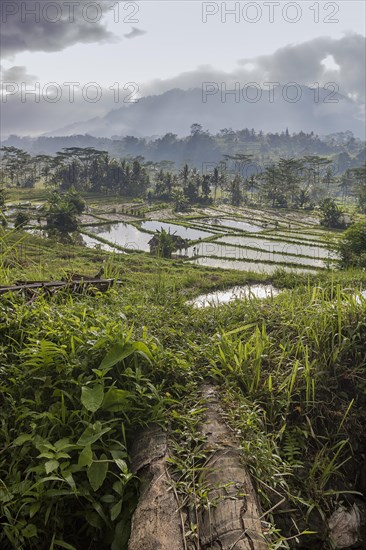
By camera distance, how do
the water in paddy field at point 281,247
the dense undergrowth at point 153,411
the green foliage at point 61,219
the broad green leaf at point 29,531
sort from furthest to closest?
1. the green foliage at point 61,219
2. the water in paddy field at point 281,247
3. the dense undergrowth at point 153,411
4. the broad green leaf at point 29,531

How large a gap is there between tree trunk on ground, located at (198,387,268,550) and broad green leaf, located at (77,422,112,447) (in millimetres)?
556

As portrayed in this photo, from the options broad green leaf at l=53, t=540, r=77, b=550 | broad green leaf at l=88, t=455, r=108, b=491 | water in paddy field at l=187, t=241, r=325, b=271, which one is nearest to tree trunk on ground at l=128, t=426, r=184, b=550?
broad green leaf at l=88, t=455, r=108, b=491

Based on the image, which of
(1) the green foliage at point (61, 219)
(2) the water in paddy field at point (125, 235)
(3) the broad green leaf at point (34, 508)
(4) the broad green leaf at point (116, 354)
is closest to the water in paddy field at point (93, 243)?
(2) the water in paddy field at point (125, 235)

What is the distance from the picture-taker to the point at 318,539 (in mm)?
2238

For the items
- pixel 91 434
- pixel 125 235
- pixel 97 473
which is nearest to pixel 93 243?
pixel 125 235

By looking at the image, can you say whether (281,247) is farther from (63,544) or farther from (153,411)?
(63,544)

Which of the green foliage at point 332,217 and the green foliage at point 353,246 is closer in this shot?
the green foliage at point 353,246

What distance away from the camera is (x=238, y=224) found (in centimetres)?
3722

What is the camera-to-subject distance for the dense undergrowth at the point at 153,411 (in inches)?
72.5

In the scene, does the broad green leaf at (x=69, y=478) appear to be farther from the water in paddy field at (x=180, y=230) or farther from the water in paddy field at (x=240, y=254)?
the water in paddy field at (x=180, y=230)

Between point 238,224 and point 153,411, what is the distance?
36.0 m

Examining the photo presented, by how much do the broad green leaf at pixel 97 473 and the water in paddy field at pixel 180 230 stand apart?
2654 centimetres

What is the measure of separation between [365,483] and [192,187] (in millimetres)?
53729

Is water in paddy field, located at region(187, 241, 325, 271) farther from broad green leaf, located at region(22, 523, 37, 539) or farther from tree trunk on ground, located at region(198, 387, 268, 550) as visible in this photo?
broad green leaf, located at region(22, 523, 37, 539)
